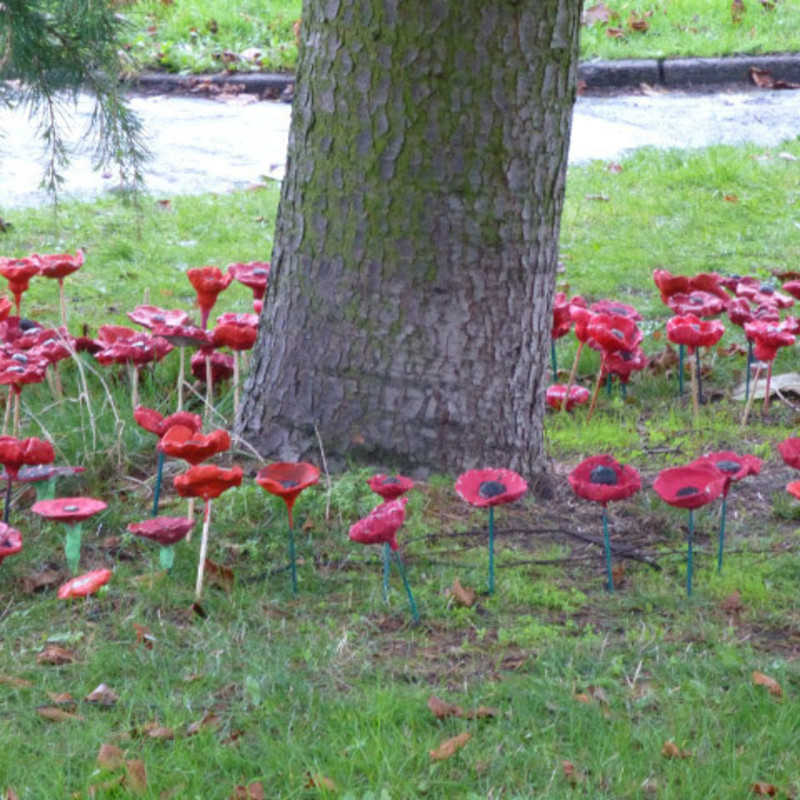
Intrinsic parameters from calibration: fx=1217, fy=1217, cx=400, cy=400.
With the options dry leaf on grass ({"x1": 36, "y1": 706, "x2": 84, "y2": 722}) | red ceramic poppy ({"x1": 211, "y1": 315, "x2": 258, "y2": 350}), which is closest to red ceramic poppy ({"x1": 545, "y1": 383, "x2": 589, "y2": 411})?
red ceramic poppy ({"x1": 211, "y1": 315, "x2": 258, "y2": 350})

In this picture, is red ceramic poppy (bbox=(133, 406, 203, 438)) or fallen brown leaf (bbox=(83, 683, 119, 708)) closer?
fallen brown leaf (bbox=(83, 683, 119, 708))

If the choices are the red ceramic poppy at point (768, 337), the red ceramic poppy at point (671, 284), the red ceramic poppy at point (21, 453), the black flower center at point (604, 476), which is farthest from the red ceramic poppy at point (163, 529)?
the red ceramic poppy at point (671, 284)

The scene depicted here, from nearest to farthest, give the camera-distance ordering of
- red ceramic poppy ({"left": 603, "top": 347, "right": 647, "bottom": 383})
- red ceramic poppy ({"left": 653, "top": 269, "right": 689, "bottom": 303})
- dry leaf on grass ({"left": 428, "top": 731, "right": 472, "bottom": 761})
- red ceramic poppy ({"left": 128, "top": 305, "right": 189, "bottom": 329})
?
dry leaf on grass ({"left": 428, "top": 731, "right": 472, "bottom": 761}) → red ceramic poppy ({"left": 128, "top": 305, "right": 189, "bottom": 329}) → red ceramic poppy ({"left": 603, "top": 347, "right": 647, "bottom": 383}) → red ceramic poppy ({"left": 653, "top": 269, "right": 689, "bottom": 303})

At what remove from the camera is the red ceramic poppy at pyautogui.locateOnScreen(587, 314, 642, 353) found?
12.5 feet

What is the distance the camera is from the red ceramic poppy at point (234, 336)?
11.7 feet

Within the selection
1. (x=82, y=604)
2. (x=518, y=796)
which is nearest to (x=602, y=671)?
(x=518, y=796)

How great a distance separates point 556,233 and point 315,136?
76 centimetres

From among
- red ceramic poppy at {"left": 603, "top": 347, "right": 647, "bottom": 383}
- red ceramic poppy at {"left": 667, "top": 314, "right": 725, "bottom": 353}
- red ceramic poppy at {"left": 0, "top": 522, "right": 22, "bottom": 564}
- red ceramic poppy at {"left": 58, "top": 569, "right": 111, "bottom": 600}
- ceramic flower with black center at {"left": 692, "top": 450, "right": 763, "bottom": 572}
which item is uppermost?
red ceramic poppy at {"left": 667, "top": 314, "right": 725, "bottom": 353}

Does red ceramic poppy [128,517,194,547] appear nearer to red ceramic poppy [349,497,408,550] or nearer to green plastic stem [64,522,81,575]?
green plastic stem [64,522,81,575]

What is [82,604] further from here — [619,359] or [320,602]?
[619,359]

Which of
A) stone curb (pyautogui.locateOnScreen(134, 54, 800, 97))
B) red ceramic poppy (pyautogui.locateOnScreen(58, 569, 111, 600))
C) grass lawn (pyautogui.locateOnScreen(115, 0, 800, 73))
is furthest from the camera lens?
grass lawn (pyautogui.locateOnScreen(115, 0, 800, 73))

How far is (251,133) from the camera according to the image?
9.34 m

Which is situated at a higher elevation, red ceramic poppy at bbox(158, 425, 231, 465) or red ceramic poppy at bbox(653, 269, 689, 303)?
red ceramic poppy at bbox(653, 269, 689, 303)

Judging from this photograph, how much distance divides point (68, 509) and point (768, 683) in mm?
1647
